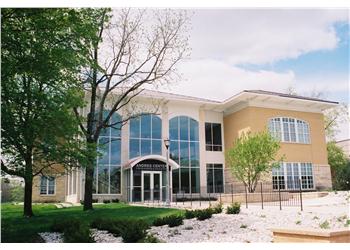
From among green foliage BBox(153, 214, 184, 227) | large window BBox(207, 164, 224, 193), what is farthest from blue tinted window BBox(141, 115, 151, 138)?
green foliage BBox(153, 214, 184, 227)

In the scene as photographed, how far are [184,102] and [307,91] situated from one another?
39.6ft

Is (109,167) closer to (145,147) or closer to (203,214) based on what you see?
(145,147)

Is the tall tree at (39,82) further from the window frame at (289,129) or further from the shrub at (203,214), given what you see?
the window frame at (289,129)

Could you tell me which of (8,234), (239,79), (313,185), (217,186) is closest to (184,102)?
(239,79)

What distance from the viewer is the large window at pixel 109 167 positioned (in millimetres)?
18938

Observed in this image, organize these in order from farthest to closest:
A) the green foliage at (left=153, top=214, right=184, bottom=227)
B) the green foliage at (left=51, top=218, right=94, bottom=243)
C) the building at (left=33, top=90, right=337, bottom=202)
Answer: the building at (left=33, top=90, right=337, bottom=202) → the green foliage at (left=153, top=214, right=184, bottom=227) → the green foliage at (left=51, top=218, right=94, bottom=243)

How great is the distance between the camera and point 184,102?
21.3 meters

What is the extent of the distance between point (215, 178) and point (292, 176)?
3.94 meters

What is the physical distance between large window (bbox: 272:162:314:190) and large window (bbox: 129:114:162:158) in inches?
233

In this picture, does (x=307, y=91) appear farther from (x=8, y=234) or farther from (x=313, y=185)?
(x=8, y=234)

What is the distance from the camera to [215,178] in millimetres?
22219

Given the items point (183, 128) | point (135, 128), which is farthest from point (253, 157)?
point (135, 128)

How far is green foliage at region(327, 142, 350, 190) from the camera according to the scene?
23.7 meters

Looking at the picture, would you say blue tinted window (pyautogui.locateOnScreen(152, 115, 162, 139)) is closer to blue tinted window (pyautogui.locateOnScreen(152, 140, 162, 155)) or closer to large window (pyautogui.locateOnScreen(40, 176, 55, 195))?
blue tinted window (pyautogui.locateOnScreen(152, 140, 162, 155))
